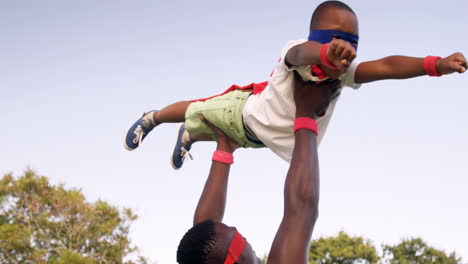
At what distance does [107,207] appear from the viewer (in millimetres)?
22828

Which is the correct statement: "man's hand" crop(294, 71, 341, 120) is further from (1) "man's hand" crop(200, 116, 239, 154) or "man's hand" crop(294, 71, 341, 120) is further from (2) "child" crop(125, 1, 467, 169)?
(1) "man's hand" crop(200, 116, 239, 154)

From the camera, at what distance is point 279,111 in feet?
11.9

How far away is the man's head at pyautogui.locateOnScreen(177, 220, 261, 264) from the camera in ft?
8.46

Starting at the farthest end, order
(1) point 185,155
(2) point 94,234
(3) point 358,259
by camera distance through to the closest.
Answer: (3) point 358,259 < (2) point 94,234 < (1) point 185,155

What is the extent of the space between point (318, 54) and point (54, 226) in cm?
2081

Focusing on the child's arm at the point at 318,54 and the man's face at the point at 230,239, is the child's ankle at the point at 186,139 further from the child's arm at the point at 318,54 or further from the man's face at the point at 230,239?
the man's face at the point at 230,239

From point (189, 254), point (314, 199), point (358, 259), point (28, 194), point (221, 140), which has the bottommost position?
point (189, 254)

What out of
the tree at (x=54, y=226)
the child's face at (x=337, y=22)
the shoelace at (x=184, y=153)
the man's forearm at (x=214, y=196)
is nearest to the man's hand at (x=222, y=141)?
the man's forearm at (x=214, y=196)

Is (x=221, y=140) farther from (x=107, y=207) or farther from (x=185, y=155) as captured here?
(x=107, y=207)

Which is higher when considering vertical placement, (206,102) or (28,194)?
(28,194)

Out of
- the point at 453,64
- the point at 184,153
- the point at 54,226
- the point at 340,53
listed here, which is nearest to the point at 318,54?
the point at 340,53

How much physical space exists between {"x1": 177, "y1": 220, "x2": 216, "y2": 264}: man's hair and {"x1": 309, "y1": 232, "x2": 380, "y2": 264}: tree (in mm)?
22841

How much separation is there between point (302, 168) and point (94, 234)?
20.6 metres

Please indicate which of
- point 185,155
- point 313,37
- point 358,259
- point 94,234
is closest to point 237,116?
→ point 313,37
